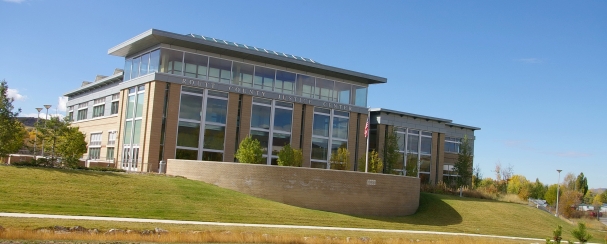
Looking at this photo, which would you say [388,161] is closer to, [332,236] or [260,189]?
[260,189]

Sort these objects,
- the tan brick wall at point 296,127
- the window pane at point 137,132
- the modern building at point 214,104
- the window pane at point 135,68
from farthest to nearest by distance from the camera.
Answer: the tan brick wall at point 296,127
the window pane at point 135,68
the window pane at point 137,132
the modern building at point 214,104

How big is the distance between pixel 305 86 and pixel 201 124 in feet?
34.5

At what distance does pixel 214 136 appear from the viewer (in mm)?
45156

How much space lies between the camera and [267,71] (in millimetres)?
48531

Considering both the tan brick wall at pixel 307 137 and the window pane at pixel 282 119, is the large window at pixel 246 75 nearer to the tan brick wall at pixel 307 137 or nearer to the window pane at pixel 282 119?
the tan brick wall at pixel 307 137

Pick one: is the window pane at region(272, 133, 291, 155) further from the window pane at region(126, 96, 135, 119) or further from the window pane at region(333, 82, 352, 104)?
the window pane at region(126, 96, 135, 119)

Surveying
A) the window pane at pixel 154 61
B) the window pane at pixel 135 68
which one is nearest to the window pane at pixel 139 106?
the window pane at pixel 154 61

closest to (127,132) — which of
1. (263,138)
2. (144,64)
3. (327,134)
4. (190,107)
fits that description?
(144,64)

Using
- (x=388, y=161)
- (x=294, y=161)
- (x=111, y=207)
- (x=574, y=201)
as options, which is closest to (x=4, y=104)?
(x=111, y=207)

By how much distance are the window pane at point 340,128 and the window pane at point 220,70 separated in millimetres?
10838

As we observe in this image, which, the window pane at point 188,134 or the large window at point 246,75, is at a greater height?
the large window at point 246,75

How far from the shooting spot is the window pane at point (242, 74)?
46719mm

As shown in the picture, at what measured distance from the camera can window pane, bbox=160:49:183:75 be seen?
43.5m

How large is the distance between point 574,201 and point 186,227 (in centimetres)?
7119
